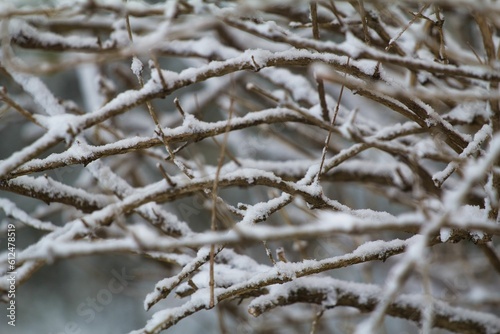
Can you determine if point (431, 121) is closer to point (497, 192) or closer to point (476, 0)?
point (497, 192)

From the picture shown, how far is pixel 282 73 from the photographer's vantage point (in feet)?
6.39

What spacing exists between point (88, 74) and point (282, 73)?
55.8 inches

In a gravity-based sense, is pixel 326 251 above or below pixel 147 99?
above

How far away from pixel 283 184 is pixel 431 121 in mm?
380

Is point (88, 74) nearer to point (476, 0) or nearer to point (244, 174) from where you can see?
point (244, 174)

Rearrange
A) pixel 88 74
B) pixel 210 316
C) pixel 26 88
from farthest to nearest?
pixel 210 316, pixel 88 74, pixel 26 88

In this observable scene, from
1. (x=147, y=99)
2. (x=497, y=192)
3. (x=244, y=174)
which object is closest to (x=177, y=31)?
(x=147, y=99)

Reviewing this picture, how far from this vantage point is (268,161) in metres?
1.93

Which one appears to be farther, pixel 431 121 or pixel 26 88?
pixel 26 88

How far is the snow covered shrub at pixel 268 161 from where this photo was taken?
829 mm

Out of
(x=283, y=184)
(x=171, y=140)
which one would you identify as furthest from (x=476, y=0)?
(x=171, y=140)

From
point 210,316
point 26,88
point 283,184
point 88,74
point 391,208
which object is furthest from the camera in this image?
point 391,208

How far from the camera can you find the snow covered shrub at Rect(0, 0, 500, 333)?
83 centimetres

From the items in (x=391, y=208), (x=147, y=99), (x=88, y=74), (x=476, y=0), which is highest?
(x=88, y=74)
